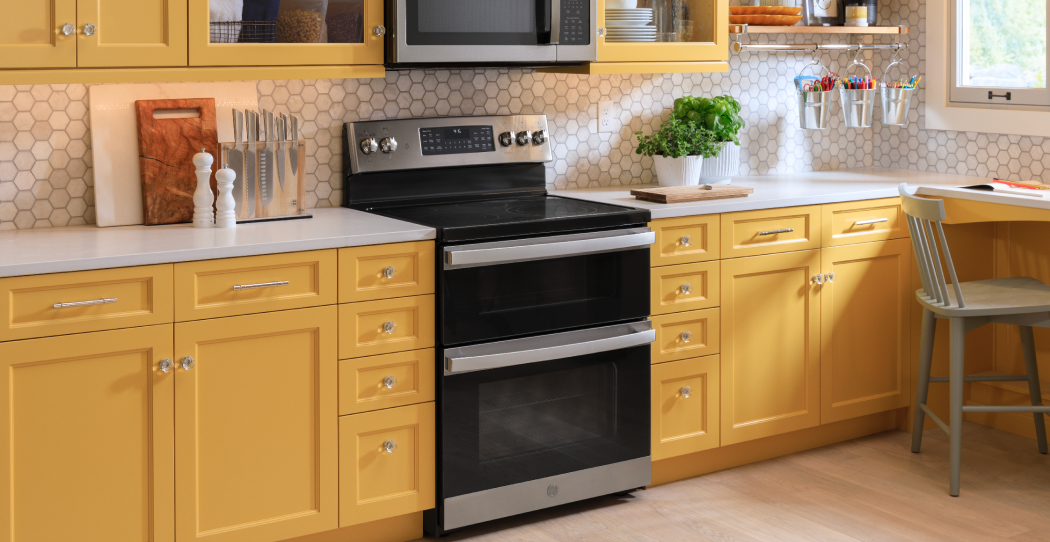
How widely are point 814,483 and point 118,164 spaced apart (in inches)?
90.1

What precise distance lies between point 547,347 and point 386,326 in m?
0.45

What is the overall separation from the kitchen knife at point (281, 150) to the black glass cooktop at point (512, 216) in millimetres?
312

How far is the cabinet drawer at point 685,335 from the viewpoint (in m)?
3.11

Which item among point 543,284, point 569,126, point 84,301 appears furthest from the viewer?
point 569,126

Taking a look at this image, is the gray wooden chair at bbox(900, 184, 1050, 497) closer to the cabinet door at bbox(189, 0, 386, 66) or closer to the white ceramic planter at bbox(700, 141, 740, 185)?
the white ceramic planter at bbox(700, 141, 740, 185)

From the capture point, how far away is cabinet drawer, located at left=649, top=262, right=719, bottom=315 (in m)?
3.08

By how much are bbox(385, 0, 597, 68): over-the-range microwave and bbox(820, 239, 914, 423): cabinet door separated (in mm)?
1102

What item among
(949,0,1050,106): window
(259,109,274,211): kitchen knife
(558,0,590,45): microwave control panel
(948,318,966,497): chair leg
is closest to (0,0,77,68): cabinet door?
(259,109,274,211): kitchen knife

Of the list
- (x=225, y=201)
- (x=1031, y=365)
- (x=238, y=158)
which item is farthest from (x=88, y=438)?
(x=1031, y=365)

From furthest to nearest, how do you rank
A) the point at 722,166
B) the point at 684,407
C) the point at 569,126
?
the point at 722,166 < the point at 569,126 < the point at 684,407

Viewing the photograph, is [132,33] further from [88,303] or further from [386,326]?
[386,326]

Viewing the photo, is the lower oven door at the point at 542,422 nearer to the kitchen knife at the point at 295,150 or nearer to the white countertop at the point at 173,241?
the white countertop at the point at 173,241

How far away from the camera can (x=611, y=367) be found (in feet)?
9.77

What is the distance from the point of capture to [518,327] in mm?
2799
